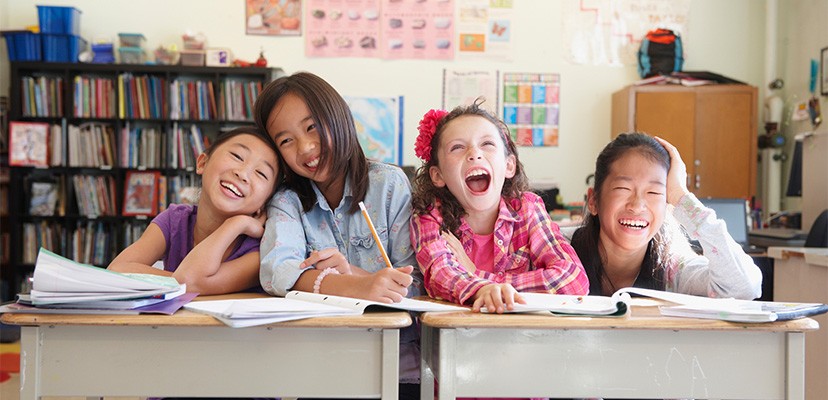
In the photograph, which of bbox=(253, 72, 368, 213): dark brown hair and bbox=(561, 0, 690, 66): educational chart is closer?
bbox=(253, 72, 368, 213): dark brown hair

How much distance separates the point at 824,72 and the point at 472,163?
167 inches

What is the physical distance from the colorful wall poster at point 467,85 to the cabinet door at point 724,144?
1.49 metres

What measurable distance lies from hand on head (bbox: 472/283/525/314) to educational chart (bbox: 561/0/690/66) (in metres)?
4.54

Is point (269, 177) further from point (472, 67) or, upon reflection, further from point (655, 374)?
point (472, 67)

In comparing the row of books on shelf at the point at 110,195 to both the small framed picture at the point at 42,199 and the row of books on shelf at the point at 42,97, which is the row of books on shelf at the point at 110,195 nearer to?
the small framed picture at the point at 42,199

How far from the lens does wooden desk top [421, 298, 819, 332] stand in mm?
1110

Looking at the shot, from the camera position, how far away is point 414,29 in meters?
5.47

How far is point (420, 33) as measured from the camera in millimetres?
5473

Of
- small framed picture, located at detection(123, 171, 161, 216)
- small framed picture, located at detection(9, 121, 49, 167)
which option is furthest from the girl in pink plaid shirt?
small framed picture, located at detection(9, 121, 49, 167)

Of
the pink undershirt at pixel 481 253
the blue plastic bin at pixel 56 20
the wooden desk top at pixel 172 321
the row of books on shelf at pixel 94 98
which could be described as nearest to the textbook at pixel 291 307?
the wooden desk top at pixel 172 321

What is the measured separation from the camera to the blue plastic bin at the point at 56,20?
5.08 m

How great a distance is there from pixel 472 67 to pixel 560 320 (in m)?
4.54

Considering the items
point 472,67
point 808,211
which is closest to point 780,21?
point 808,211

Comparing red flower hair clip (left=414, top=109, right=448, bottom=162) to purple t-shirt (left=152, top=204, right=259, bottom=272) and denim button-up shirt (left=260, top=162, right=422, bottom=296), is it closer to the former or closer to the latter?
denim button-up shirt (left=260, top=162, right=422, bottom=296)
